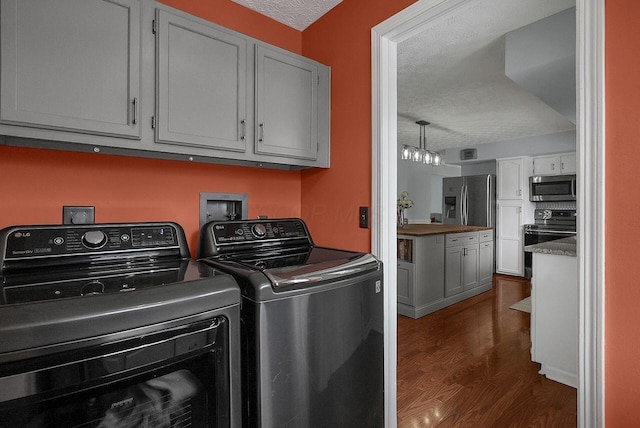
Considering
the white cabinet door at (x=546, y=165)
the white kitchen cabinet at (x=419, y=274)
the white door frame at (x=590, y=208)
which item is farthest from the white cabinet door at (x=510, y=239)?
the white door frame at (x=590, y=208)

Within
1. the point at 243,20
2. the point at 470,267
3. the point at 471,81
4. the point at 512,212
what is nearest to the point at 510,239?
the point at 512,212

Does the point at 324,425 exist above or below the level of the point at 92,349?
below

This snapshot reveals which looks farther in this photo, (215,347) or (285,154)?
(285,154)

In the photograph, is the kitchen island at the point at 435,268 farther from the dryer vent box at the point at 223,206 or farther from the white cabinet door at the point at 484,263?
the dryer vent box at the point at 223,206

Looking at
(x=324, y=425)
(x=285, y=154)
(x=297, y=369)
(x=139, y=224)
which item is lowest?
(x=324, y=425)

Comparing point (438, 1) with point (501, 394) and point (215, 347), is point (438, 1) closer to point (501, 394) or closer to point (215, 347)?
point (215, 347)

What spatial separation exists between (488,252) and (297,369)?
4289 millimetres

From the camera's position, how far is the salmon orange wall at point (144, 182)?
135 centimetres

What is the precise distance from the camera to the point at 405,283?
3.59m

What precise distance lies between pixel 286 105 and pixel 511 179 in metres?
5.35

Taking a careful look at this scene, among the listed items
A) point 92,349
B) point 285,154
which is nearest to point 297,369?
point 92,349

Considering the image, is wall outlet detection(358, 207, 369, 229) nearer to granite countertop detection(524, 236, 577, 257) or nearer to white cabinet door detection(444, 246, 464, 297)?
granite countertop detection(524, 236, 577, 257)

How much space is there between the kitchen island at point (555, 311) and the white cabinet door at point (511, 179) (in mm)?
3618

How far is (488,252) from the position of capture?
4.62 metres
